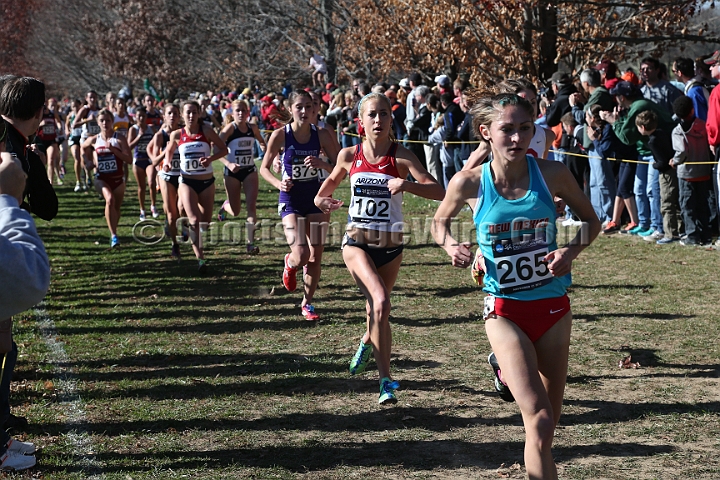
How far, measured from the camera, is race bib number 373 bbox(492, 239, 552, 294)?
4219 millimetres

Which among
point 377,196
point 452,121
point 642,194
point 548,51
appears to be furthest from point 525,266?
point 548,51

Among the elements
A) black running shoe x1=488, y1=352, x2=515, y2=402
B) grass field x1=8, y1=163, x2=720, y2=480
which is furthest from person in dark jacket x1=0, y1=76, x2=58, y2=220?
black running shoe x1=488, y1=352, x2=515, y2=402

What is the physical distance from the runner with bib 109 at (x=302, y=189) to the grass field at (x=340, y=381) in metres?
0.51

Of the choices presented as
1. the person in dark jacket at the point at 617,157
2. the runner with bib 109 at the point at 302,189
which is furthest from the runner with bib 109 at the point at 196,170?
the person in dark jacket at the point at 617,157

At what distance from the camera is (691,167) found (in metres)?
11.0

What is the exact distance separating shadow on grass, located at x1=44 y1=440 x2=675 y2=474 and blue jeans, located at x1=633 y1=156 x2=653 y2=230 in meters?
7.60

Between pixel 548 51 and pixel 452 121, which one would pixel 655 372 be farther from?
pixel 548 51

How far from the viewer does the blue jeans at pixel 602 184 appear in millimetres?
12906

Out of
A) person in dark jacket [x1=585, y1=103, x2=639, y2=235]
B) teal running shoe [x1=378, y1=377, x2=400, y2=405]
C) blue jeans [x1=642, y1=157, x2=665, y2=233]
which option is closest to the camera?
teal running shoe [x1=378, y1=377, x2=400, y2=405]

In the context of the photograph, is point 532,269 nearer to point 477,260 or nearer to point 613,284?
point 477,260

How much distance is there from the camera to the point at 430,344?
24.7ft

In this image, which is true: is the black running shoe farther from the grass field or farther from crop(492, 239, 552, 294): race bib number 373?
crop(492, 239, 552, 294): race bib number 373

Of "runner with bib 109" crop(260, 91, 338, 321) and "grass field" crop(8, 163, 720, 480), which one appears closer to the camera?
"grass field" crop(8, 163, 720, 480)

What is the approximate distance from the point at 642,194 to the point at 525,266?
854 cm
